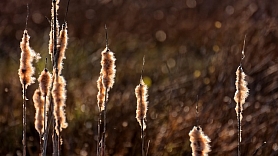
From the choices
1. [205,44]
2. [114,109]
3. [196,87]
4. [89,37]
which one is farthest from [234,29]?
[114,109]

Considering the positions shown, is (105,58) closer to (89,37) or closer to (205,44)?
(205,44)

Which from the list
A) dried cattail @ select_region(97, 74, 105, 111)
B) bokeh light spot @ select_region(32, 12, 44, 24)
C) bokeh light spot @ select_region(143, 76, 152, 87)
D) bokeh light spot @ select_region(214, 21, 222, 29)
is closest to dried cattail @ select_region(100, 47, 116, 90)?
dried cattail @ select_region(97, 74, 105, 111)

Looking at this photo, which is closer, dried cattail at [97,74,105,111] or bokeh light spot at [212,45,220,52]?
dried cattail at [97,74,105,111]

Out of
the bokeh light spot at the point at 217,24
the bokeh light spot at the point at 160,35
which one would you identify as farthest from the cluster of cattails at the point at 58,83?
the bokeh light spot at the point at 160,35

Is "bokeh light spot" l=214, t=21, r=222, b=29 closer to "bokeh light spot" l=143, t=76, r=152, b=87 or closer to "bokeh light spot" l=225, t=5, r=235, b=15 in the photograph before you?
"bokeh light spot" l=225, t=5, r=235, b=15

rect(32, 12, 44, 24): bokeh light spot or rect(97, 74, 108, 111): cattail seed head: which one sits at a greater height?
rect(32, 12, 44, 24): bokeh light spot

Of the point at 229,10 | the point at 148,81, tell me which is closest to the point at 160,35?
the point at 229,10

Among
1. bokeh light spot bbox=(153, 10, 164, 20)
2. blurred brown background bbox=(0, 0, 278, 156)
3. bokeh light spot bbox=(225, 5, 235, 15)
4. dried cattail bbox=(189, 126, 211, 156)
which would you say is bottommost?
dried cattail bbox=(189, 126, 211, 156)

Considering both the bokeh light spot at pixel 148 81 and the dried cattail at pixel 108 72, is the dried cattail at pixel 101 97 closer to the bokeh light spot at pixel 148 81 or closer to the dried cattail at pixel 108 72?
the dried cattail at pixel 108 72
